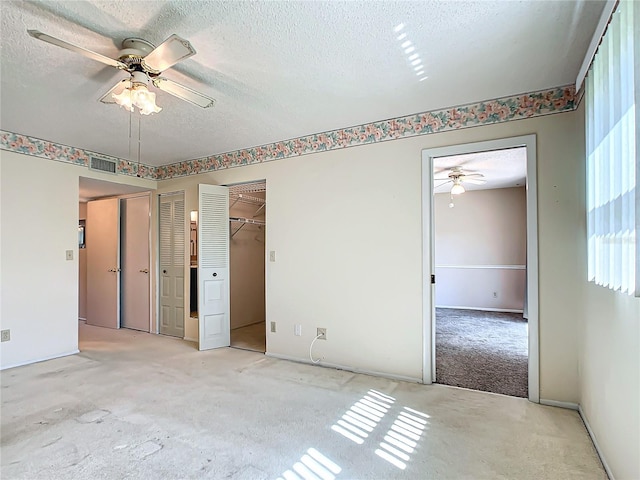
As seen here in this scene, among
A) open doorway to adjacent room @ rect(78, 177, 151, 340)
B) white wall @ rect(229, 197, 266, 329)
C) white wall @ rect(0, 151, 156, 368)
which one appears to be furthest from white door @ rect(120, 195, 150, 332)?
white wall @ rect(229, 197, 266, 329)

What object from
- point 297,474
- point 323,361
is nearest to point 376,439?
point 297,474

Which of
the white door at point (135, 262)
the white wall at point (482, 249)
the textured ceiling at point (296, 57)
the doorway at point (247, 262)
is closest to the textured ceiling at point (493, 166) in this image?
the white wall at point (482, 249)

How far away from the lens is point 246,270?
525 centimetres

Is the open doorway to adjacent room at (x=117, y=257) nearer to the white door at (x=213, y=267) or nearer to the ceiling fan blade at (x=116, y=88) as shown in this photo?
the white door at (x=213, y=267)

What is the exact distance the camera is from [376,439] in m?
2.04

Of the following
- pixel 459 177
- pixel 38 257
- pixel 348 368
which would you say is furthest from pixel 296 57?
pixel 459 177

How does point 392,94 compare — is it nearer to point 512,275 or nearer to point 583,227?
point 583,227

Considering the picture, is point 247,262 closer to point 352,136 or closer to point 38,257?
point 38,257

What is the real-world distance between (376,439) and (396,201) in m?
1.91

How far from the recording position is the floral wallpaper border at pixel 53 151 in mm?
3380

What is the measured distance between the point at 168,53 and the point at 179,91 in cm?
40

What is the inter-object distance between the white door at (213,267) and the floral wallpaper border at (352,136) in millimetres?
475

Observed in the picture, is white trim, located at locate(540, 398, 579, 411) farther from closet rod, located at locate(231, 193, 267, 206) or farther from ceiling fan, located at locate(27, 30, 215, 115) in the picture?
closet rod, located at locate(231, 193, 267, 206)

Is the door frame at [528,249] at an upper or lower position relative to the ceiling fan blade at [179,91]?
lower
